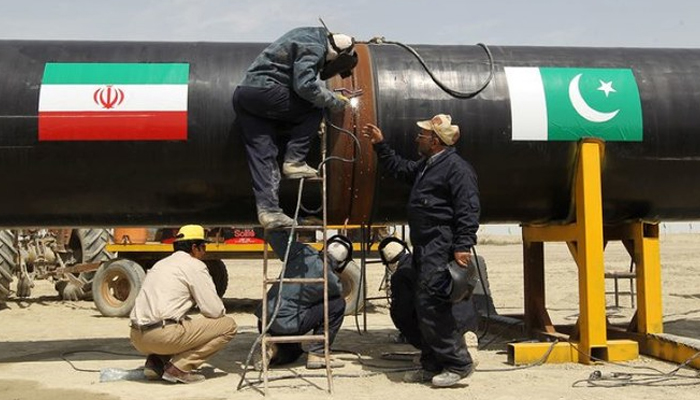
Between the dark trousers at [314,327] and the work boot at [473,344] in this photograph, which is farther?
the work boot at [473,344]

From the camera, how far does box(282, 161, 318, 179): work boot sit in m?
5.84

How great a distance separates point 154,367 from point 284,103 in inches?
86.2

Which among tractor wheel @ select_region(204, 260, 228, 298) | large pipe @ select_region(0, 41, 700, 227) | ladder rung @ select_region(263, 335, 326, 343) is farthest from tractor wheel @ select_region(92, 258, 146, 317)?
ladder rung @ select_region(263, 335, 326, 343)

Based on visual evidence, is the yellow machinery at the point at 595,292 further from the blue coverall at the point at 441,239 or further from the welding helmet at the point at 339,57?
the welding helmet at the point at 339,57

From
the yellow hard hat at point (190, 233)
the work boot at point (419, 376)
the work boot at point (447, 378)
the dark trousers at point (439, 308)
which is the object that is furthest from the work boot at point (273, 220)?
the work boot at point (447, 378)

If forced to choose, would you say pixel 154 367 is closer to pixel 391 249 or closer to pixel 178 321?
pixel 178 321

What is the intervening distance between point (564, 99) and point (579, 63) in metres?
0.44

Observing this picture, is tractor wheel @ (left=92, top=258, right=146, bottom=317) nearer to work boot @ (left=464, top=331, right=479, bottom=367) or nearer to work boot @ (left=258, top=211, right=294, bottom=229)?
work boot @ (left=464, top=331, right=479, bottom=367)

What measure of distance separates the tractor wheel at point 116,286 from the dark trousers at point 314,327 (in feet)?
20.0

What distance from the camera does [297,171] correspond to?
5.84 metres

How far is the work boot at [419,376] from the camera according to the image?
5.73m

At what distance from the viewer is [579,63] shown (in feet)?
21.6

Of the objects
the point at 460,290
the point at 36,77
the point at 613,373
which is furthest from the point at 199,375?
the point at 613,373

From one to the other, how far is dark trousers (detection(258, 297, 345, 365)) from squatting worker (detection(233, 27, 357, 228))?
2.67 feet
